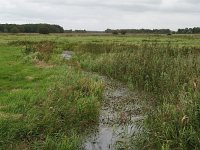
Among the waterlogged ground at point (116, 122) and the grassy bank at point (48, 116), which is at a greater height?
the grassy bank at point (48, 116)

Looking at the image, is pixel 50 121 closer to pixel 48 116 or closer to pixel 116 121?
pixel 48 116

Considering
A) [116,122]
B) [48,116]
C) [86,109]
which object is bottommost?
[116,122]

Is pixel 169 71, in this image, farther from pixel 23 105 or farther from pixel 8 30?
Result: pixel 8 30

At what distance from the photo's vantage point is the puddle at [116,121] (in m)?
9.33

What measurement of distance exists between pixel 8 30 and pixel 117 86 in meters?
111

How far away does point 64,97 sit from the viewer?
1170cm

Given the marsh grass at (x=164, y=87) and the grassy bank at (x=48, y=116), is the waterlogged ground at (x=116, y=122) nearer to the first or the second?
the grassy bank at (x=48, y=116)

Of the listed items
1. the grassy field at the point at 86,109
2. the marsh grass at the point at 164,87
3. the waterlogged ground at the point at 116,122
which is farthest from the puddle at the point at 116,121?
the marsh grass at the point at 164,87

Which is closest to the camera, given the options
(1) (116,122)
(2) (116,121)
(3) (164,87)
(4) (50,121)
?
(4) (50,121)

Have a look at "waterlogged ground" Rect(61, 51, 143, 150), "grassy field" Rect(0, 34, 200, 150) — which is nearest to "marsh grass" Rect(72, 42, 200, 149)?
"grassy field" Rect(0, 34, 200, 150)

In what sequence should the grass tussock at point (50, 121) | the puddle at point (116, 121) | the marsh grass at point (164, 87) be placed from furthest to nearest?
1. the puddle at point (116, 121)
2. the grass tussock at point (50, 121)
3. the marsh grass at point (164, 87)

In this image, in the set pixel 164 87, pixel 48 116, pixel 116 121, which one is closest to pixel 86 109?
pixel 116 121

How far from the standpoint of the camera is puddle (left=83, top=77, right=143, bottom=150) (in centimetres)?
933

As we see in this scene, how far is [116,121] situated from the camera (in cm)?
1134
